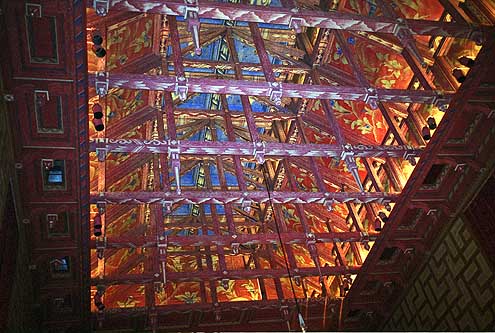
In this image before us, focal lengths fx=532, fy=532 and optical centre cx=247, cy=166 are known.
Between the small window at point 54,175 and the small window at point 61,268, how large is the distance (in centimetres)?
255

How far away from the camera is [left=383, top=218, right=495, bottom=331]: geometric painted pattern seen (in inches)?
533

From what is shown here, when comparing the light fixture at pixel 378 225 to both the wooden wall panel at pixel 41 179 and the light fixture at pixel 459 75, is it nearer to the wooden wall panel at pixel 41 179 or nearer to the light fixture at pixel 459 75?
the light fixture at pixel 459 75

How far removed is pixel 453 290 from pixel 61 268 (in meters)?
10.5

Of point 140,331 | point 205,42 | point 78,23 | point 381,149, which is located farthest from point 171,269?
point 78,23

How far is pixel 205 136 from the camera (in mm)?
17453

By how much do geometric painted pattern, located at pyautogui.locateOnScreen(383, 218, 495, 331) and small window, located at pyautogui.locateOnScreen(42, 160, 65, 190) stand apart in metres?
10.1

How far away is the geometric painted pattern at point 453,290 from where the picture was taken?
533 inches

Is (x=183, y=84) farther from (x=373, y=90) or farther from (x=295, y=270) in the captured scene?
(x=295, y=270)

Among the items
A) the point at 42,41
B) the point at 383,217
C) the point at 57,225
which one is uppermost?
the point at 42,41

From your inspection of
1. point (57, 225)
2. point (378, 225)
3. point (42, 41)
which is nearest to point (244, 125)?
point (378, 225)

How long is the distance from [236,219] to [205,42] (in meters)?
6.75

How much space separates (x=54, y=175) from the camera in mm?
11648

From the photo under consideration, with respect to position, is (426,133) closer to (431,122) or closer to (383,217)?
(431,122)

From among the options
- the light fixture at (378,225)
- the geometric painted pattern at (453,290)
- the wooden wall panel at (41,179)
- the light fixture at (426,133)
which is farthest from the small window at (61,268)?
the geometric painted pattern at (453,290)
